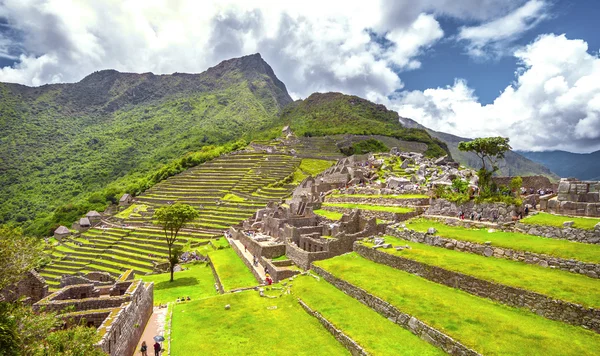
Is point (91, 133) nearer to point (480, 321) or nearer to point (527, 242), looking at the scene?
point (527, 242)

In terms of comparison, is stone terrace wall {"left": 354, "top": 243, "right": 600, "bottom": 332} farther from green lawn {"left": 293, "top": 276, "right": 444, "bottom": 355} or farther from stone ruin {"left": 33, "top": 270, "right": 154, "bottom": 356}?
stone ruin {"left": 33, "top": 270, "right": 154, "bottom": 356}

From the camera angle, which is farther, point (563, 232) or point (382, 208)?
point (382, 208)

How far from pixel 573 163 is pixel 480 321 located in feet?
398

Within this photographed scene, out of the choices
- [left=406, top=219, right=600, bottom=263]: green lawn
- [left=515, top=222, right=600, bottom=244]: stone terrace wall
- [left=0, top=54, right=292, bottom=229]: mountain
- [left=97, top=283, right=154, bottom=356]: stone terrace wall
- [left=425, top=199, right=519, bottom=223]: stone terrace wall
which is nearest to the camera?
[left=97, top=283, right=154, bottom=356]: stone terrace wall

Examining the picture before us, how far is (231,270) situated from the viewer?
25500 mm

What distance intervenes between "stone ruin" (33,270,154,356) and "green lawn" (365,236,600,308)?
39.1ft

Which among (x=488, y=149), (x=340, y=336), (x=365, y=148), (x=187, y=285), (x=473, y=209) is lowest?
(x=187, y=285)

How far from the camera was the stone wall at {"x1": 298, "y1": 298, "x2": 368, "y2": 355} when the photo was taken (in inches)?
415

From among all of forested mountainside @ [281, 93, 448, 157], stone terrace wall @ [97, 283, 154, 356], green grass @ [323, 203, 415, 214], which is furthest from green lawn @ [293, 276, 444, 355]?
forested mountainside @ [281, 93, 448, 157]

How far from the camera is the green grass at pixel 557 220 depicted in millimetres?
13523

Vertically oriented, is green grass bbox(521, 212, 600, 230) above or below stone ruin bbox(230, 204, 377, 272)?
above

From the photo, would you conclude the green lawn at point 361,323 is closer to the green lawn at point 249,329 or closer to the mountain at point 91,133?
the green lawn at point 249,329

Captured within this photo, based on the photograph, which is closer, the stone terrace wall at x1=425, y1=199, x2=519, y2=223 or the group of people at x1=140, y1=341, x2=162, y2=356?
the group of people at x1=140, y1=341, x2=162, y2=356

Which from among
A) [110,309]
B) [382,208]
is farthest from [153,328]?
[382,208]
